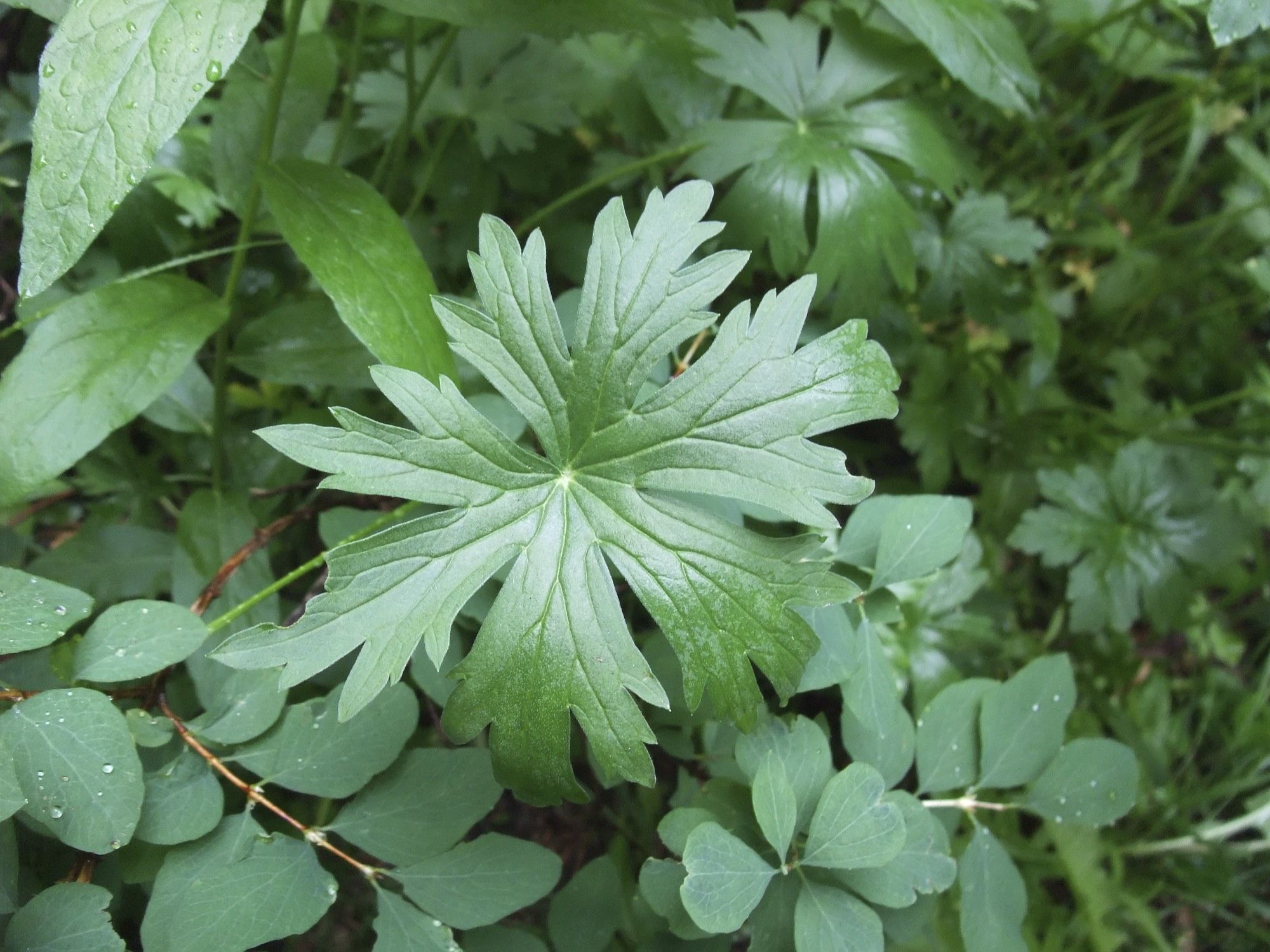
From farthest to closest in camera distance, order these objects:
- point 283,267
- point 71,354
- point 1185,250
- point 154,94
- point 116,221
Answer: point 1185,250 → point 283,267 → point 116,221 → point 71,354 → point 154,94

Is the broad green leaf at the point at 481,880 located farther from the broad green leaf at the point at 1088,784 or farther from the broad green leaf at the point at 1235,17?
the broad green leaf at the point at 1235,17

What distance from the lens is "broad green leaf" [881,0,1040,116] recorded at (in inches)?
52.4

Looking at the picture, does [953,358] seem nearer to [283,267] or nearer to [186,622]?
[283,267]

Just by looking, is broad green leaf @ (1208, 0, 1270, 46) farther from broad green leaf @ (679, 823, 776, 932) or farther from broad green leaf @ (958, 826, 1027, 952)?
broad green leaf @ (679, 823, 776, 932)

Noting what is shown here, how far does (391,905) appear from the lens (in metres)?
0.94

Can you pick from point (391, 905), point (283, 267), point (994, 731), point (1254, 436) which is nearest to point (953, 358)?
point (1254, 436)

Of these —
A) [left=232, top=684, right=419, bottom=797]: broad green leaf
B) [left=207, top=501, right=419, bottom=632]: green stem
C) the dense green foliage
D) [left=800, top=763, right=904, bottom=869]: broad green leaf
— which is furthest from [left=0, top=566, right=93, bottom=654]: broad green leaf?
[left=800, top=763, right=904, bottom=869]: broad green leaf

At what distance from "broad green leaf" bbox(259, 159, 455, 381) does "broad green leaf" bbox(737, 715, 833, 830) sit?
1.85 ft

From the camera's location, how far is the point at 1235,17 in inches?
44.8

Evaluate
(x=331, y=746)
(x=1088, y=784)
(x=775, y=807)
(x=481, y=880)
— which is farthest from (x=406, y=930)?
(x=1088, y=784)

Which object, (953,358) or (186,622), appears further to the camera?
(953,358)

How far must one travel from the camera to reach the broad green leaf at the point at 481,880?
3.09 feet

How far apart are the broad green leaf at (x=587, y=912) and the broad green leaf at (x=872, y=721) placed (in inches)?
13.8

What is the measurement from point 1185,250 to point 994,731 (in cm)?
170
